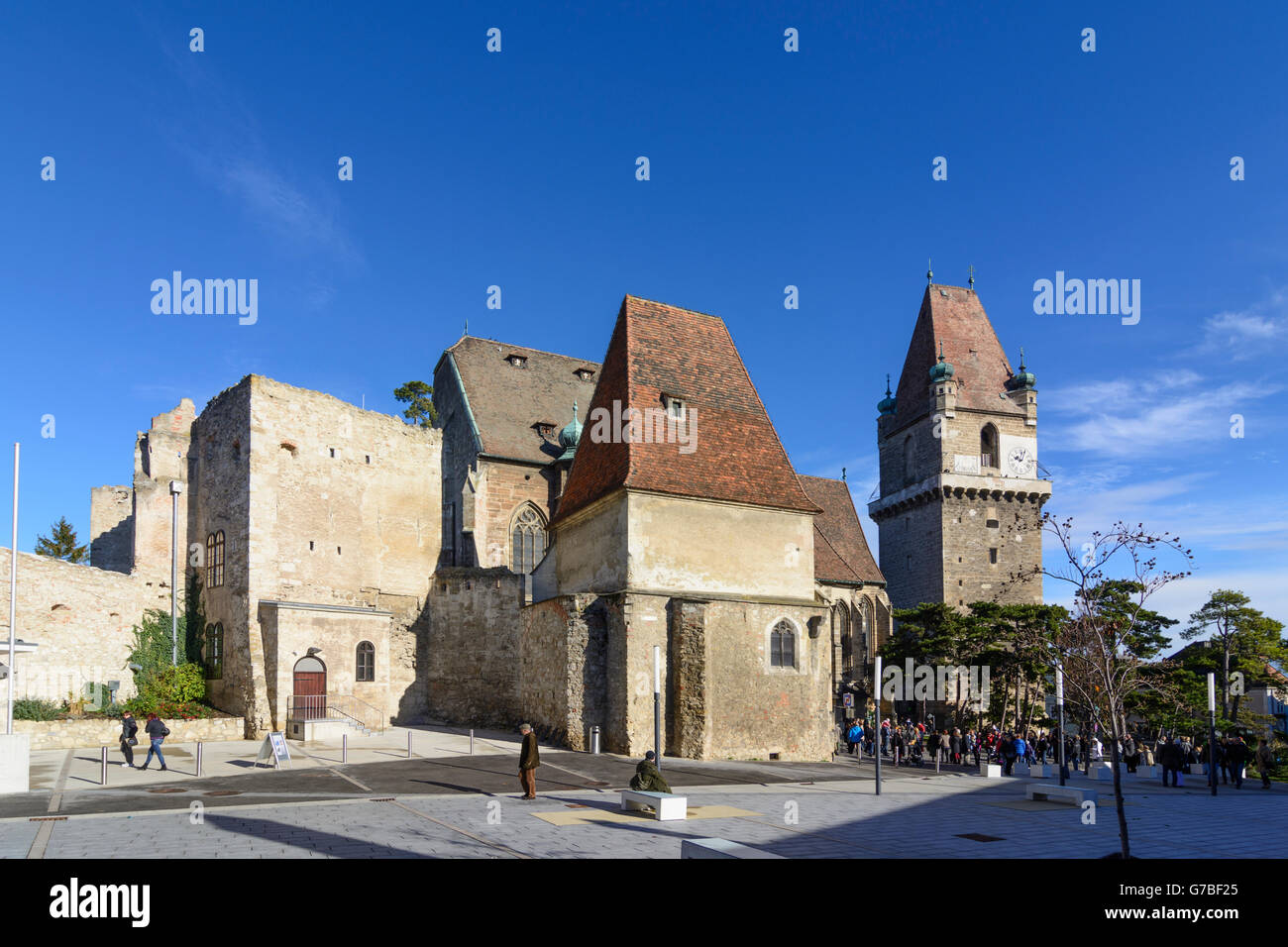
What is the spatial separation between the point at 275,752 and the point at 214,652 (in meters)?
13.0

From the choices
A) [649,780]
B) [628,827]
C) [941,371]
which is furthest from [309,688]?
[941,371]

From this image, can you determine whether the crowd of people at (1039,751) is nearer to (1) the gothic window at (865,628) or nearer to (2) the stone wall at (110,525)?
(1) the gothic window at (865,628)

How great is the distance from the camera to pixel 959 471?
193ft

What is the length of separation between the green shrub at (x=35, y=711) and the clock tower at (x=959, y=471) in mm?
45502

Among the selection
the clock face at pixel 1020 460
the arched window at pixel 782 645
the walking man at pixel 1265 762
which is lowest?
the walking man at pixel 1265 762

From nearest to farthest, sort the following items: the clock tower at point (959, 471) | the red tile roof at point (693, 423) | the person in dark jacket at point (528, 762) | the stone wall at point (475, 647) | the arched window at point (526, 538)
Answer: the person in dark jacket at point (528, 762) → the red tile roof at point (693, 423) → the stone wall at point (475, 647) → the arched window at point (526, 538) → the clock tower at point (959, 471)

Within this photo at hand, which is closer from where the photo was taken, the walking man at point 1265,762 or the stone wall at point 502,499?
the walking man at point 1265,762

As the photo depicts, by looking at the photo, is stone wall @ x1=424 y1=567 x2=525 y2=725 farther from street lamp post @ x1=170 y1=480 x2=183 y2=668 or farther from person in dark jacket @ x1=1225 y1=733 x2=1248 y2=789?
person in dark jacket @ x1=1225 y1=733 x2=1248 y2=789

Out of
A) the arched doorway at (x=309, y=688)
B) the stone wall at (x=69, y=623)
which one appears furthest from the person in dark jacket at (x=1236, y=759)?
the stone wall at (x=69, y=623)

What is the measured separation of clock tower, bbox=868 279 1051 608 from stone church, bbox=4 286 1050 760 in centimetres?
2563

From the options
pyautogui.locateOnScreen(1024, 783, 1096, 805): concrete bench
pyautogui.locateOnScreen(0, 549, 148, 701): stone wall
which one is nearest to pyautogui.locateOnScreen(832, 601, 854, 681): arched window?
pyautogui.locateOnScreen(1024, 783, 1096, 805): concrete bench

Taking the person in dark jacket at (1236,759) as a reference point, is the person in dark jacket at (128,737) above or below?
above

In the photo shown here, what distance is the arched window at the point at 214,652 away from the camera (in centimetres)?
3234
